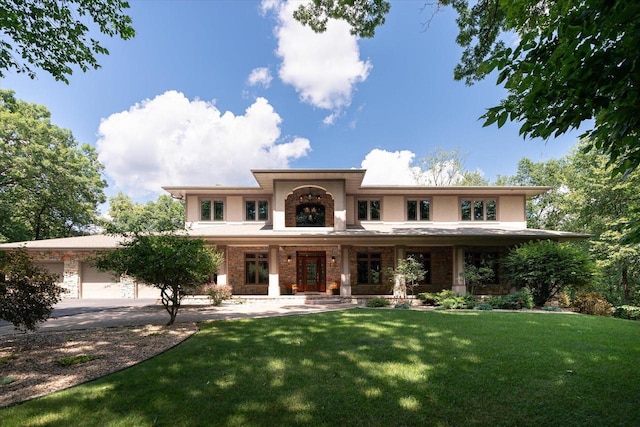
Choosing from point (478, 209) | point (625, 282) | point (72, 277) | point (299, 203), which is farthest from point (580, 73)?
point (625, 282)

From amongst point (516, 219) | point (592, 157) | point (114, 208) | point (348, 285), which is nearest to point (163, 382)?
point (348, 285)

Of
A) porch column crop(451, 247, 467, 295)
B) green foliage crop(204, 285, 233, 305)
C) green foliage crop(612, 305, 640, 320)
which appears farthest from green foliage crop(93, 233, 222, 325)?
green foliage crop(612, 305, 640, 320)

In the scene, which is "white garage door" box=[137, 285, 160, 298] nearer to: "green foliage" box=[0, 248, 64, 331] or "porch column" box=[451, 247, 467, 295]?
"green foliage" box=[0, 248, 64, 331]

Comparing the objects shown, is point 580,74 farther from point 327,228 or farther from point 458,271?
point 458,271

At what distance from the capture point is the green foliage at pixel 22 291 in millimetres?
6812

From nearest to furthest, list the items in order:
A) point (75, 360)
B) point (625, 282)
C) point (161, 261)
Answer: point (75, 360) → point (161, 261) → point (625, 282)

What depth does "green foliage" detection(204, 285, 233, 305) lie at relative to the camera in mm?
14453

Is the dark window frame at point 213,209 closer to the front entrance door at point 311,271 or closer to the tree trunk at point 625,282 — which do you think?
the front entrance door at point 311,271

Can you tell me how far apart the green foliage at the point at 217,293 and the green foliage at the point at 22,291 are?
7.39 m

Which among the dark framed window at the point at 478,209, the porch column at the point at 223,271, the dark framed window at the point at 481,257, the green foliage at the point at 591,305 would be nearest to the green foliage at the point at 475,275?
the dark framed window at the point at 481,257

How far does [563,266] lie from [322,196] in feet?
39.8

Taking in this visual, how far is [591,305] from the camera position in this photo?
12.8m

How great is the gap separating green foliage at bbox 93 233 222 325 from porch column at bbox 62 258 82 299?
1026cm

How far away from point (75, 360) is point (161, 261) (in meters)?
3.16
